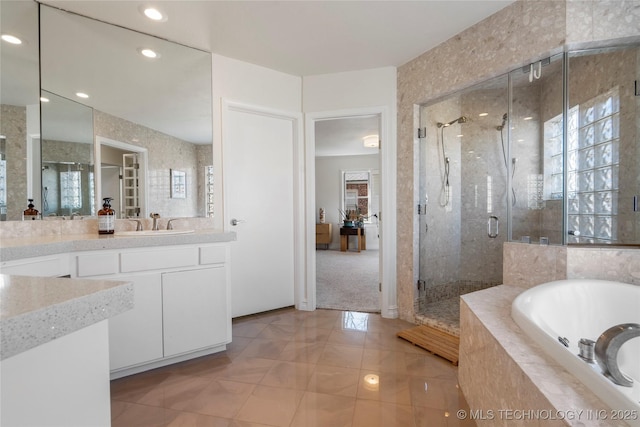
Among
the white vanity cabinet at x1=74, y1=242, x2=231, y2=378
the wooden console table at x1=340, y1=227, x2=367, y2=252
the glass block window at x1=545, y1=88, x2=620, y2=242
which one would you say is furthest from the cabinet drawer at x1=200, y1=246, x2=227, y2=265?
the wooden console table at x1=340, y1=227, x2=367, y2=252

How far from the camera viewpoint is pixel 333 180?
7.57 meters

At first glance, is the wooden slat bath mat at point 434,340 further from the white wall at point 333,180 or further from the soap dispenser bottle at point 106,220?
the white wall at point 333,180

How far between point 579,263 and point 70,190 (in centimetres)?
335

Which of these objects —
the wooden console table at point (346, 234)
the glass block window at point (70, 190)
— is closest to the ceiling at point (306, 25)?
the glass block window at point (70, 190)

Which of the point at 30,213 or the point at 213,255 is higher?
the point at 30,213

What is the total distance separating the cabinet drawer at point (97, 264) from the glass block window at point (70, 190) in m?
0.59

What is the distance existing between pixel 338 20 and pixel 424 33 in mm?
703

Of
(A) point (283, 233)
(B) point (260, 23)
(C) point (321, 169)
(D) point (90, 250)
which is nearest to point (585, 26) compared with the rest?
(B) point (260, 23)

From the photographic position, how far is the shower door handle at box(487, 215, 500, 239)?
325 centimetres

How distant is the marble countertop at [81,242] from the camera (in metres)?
1.45

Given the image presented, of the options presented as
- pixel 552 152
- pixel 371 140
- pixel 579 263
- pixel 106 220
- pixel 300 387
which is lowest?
pixel 300 387

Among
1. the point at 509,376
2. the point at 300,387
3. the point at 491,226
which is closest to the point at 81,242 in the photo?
the point at 300,387

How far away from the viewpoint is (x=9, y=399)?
0.42 metres

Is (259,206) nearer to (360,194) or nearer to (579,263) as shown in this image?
(579,263)
